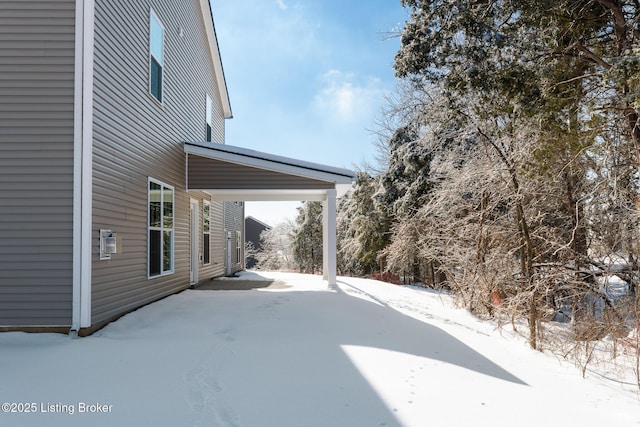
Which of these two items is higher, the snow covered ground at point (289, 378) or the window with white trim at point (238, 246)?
the window with white trim at point (238, 246)

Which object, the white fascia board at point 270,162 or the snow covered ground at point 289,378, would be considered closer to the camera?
the snow covered ground at point 289,378

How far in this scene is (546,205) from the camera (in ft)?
28.2

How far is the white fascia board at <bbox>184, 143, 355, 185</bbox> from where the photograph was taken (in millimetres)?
8680

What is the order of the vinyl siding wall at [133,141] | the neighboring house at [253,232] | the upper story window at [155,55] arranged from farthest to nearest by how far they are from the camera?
the neighboring house at [253,232], the upper story window at [155,55], the vinyl siding wall at [133,141]

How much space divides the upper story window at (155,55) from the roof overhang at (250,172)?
65.5 inches

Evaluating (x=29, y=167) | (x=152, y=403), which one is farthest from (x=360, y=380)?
(x=29, y=167)

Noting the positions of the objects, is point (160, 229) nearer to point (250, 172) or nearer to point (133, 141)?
point (133, 141)

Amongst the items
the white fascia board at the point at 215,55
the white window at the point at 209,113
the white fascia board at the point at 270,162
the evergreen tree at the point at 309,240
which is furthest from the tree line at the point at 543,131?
the evergreen tree at the point at 309,240

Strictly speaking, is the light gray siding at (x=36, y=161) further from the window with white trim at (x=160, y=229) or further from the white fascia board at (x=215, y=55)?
the white fascia board at (x=215, y=55)

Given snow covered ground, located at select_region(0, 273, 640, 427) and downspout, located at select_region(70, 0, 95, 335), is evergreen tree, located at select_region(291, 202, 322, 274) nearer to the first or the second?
snow covered ground, located at select_region(0, 273, 640, 427)

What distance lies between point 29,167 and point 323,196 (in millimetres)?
7459

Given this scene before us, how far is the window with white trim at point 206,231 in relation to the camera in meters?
10.8

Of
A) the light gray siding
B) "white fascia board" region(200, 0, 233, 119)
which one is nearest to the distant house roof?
"white fascia board" region(200, 0, 233, 119)

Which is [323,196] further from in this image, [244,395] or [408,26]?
[244,395]
